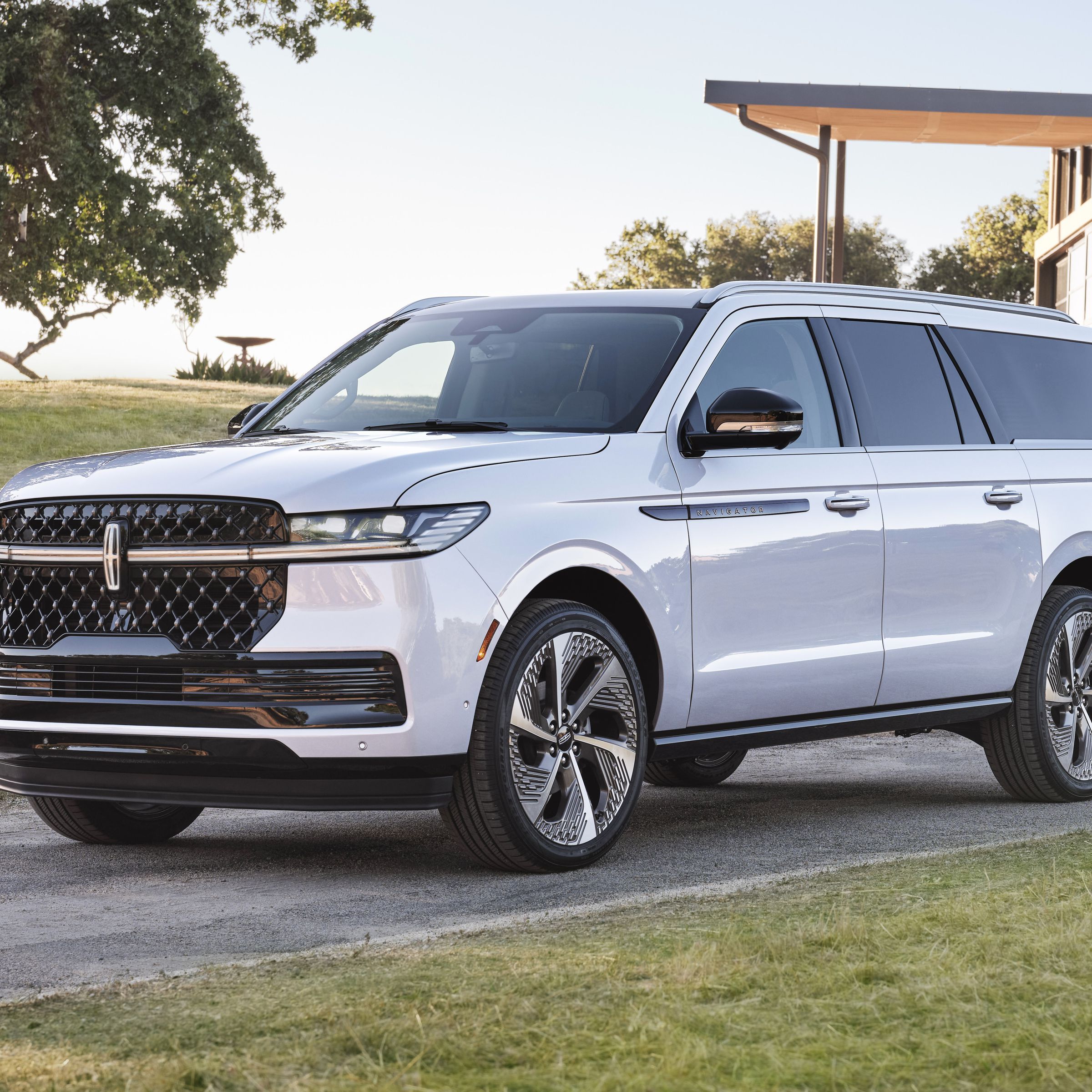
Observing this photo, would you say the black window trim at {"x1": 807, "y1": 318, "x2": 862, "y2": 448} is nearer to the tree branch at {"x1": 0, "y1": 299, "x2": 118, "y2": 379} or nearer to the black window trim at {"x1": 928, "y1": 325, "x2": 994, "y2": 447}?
the black window trim at {"x1": 928, "y1": 325, "x2": 994, "y2": 447}

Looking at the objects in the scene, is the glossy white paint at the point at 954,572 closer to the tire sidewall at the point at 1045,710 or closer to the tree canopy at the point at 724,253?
the tire sidewall at the point at 1045,710

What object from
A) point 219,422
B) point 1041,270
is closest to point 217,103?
point 219,422

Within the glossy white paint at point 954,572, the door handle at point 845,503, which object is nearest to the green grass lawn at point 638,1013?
the door handle at point 845,503

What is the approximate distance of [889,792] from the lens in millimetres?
8500

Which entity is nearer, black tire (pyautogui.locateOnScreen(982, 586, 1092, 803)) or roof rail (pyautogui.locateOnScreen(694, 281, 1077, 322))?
roof rail (pyautogui.locateOnScreen(694, 281, 1077, 322))

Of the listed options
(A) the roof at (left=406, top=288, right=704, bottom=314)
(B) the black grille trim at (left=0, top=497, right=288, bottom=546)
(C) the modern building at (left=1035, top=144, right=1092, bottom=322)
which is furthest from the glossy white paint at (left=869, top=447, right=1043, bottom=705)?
(C) the modern building at (left=1035, top=144, right=1092, bottom=322)

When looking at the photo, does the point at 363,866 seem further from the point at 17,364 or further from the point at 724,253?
the point at 724,253

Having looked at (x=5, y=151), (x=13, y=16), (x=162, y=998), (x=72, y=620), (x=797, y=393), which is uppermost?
(x=13, y=16)

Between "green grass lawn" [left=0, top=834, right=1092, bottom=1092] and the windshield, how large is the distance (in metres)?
2.34

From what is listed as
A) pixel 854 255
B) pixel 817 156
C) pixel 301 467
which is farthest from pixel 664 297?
pixel 854 255

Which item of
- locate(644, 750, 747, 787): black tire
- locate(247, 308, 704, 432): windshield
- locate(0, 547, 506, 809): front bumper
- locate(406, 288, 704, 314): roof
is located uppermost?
locate(406, 288, 704, 314): roof

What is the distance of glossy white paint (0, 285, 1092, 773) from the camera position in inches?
214

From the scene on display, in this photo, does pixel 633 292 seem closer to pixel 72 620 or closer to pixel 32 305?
pixel 72 620

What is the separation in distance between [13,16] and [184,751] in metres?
25.9
